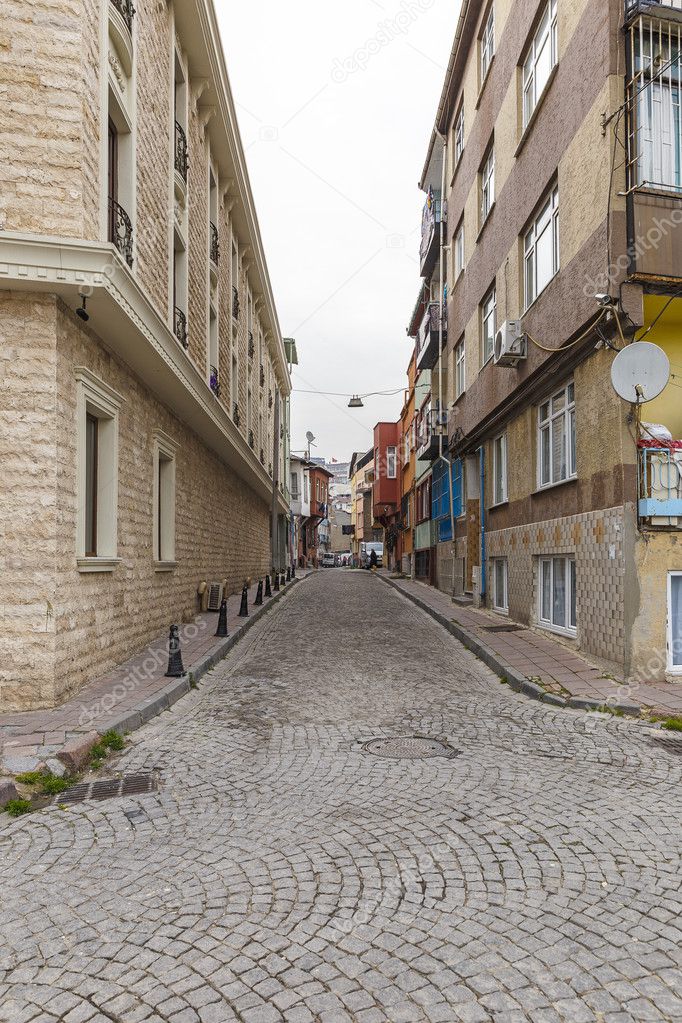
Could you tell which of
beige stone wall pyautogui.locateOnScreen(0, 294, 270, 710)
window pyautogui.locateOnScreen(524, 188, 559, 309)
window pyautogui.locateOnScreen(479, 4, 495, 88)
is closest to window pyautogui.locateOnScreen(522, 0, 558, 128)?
window pyautogui.locateOnScreen(524, 188, 559, 309)

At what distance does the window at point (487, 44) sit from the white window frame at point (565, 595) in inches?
453

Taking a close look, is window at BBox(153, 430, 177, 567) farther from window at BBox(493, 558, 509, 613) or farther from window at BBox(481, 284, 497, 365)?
window at BBox(481, 284, 497, 365)

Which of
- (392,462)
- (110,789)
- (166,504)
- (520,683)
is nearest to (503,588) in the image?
(520,683)

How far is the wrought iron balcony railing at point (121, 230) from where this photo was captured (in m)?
8.45

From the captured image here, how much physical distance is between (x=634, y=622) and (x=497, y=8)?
13842mm

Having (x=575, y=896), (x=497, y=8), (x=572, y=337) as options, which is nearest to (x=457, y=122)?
(x=497, y=8)

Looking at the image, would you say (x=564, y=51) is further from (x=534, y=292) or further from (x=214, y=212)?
(x=214, y=212)

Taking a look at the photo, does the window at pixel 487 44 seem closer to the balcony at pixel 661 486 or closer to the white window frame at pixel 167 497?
the white window frame at pixel 167 497

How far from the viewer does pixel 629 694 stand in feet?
24.2

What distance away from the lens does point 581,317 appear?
30.5 feet

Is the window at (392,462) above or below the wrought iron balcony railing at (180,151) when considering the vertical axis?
below

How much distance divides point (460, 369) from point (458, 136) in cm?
681

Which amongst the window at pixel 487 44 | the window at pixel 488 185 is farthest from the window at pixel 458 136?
the window at pixel 488 185

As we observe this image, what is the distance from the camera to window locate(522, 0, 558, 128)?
11.0 meters
